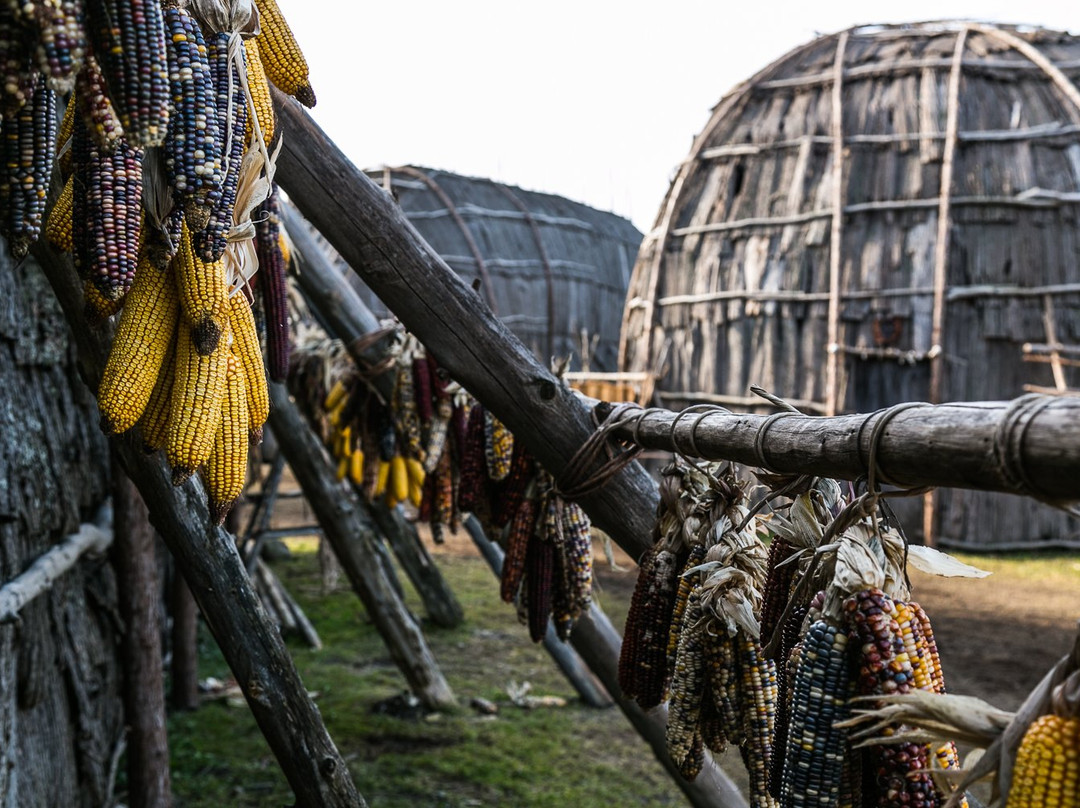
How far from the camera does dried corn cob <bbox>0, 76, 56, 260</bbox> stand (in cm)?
119

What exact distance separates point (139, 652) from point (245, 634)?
8.23 ft

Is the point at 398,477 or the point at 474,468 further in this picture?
the point at 398,477

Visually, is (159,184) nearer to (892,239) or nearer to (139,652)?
Result: (139,652)

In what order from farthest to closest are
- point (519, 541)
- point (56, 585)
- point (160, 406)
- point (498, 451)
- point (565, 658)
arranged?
point (565, 658) < point (56, 585) < point (498, 451) < point (519, 541) < point (160, 406)

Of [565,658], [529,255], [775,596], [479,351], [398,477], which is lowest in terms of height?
[565,658]

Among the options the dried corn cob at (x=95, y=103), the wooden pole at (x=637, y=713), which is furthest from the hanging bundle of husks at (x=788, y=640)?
the dried corn cob at (x=95, y=103)

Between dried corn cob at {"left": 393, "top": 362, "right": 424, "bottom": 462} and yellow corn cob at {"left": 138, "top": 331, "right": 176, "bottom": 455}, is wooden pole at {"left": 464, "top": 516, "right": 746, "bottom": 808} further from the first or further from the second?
yellow corn cob at {"left": 138, "top": 331, "right": 176, "bottom": 455}

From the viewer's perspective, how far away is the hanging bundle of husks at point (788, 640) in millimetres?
1446

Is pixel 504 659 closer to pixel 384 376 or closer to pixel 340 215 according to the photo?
pixel 384 376

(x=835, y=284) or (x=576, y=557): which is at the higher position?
(x=835, y=284)

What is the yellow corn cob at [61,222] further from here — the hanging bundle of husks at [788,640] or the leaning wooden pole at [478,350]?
the hanging bundle of husks at [788,640]

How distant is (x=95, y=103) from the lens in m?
1.18

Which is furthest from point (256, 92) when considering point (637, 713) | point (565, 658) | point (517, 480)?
point (565, 658)

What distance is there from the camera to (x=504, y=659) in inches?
309
